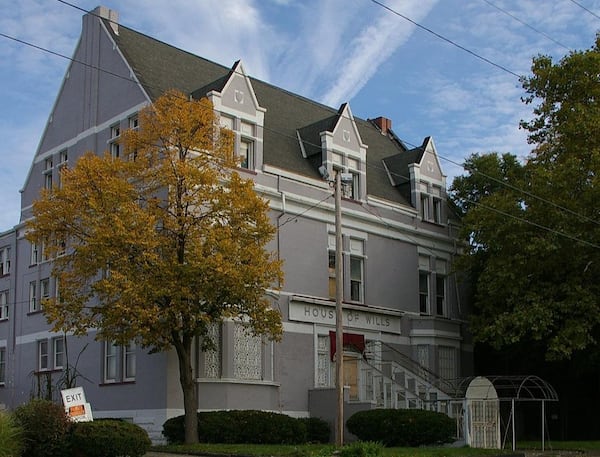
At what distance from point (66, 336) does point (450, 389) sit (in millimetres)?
16276

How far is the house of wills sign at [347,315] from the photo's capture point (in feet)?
112

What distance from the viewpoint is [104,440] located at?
20094 mm

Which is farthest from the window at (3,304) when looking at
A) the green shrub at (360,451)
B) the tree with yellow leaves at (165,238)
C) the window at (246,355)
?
the green shrub at (360,451)

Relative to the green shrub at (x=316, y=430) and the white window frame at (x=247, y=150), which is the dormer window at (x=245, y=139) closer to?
the white window frame at (x=247, y=150)

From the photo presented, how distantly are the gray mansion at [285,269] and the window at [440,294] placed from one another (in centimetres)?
8

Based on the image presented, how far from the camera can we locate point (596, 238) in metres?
32.6

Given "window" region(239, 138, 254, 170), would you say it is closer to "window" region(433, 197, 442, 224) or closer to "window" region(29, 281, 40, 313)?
"window" region(29, 281, 40, 313)

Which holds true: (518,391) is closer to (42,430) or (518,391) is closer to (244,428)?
(244,428)

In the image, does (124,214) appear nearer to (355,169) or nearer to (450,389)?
(355,169)

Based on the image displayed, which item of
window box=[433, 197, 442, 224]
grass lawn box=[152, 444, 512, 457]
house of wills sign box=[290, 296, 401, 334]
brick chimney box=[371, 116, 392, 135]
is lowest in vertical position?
grass lawn box=[152, 444, 512, 457]

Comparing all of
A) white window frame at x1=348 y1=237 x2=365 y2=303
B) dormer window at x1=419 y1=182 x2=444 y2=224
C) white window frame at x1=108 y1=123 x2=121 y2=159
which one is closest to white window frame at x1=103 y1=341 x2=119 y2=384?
white window frame at x1=108 y1=123 x2=121 y2=159

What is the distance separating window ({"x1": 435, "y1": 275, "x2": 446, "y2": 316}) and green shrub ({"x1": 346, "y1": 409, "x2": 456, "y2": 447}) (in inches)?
516

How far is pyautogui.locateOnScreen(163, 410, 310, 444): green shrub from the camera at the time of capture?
92.3ft

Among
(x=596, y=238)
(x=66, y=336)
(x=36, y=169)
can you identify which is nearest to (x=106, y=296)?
(x=66, y=336)
